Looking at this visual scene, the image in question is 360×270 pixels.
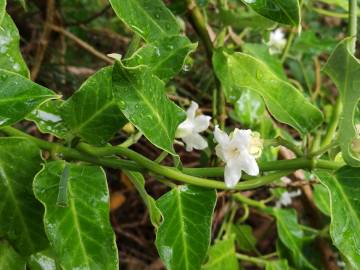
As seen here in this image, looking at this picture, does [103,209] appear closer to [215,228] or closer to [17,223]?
[17,223]

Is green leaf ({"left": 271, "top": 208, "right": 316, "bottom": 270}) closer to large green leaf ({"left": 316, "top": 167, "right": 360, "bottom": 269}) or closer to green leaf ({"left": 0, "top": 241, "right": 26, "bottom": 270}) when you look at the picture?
large green leaf ({"left": 316, "top": 167, "right": 360, "bottom": 269})

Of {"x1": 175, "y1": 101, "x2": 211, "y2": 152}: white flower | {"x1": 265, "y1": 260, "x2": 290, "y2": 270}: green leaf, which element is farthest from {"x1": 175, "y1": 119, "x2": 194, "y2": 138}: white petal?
{"x1": 265, "y1": 260, "x2": 290, "y2": 270}: green leaf

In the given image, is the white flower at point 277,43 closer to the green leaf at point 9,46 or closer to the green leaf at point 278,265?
the green leaf at point 278,265

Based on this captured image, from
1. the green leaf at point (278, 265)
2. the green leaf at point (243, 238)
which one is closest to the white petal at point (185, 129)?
the green leaf at point (278, 265)

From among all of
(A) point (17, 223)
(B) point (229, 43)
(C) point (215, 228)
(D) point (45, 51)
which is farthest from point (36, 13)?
(A) point (17, 223)

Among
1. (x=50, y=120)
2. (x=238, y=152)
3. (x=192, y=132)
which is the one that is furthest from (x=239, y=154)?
(x=50, y=120)

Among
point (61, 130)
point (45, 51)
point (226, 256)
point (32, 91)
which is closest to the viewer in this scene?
point (32, 91)

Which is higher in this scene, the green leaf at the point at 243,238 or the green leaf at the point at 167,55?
the green leaf at the point at 167,55

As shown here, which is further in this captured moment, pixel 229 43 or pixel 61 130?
pixel 229 43
